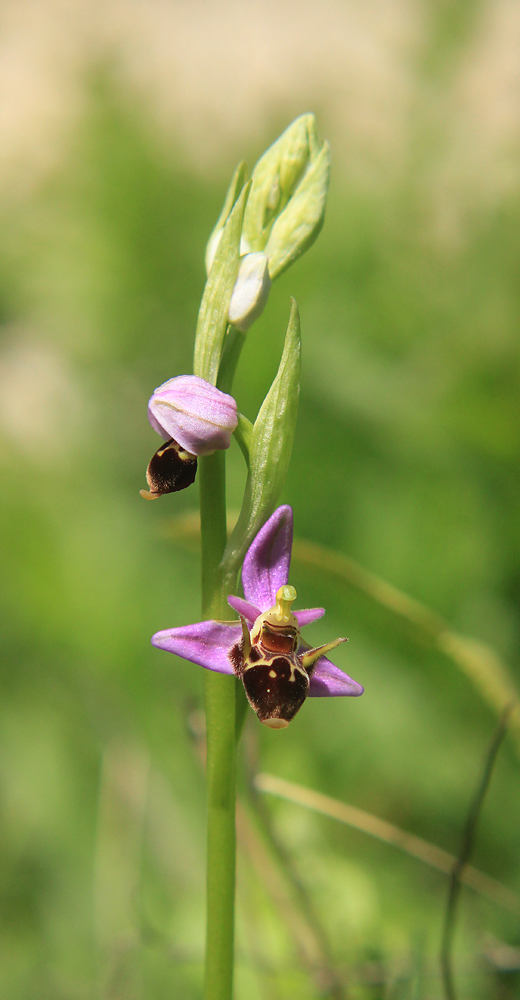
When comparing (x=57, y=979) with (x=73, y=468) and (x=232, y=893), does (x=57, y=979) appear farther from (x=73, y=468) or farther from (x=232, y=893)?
(x=73, y=468)

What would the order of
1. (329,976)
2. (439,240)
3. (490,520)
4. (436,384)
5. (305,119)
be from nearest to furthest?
(305,119) → (329,976) → (490,520) → (436,384) → (439,240)

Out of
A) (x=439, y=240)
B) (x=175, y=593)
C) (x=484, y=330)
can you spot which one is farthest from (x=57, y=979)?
(x=439, y=240)

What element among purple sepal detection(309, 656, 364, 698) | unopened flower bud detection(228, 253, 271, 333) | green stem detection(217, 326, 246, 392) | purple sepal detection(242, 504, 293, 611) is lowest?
purple sepal detection(309, 656, 364, 698)

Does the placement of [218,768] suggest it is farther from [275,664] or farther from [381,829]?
[381,829]

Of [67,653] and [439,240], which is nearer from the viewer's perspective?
[67,653]

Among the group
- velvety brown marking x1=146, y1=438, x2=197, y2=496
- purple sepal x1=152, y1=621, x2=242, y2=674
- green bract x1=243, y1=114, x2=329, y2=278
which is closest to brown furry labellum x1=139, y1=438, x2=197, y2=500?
velvety brown marking x1=146, y1=438, x2=197, y2=496

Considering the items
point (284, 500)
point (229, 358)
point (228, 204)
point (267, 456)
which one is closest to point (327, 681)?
point (267, 456)

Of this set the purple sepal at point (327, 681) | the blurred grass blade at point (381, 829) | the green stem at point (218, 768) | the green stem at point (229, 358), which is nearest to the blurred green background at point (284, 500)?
the blurred grass blade at point (381, 829)

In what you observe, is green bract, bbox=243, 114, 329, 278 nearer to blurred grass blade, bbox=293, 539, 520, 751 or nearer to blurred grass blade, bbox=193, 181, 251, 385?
blurred grass blade, bbox=193, 181, 251, 385
